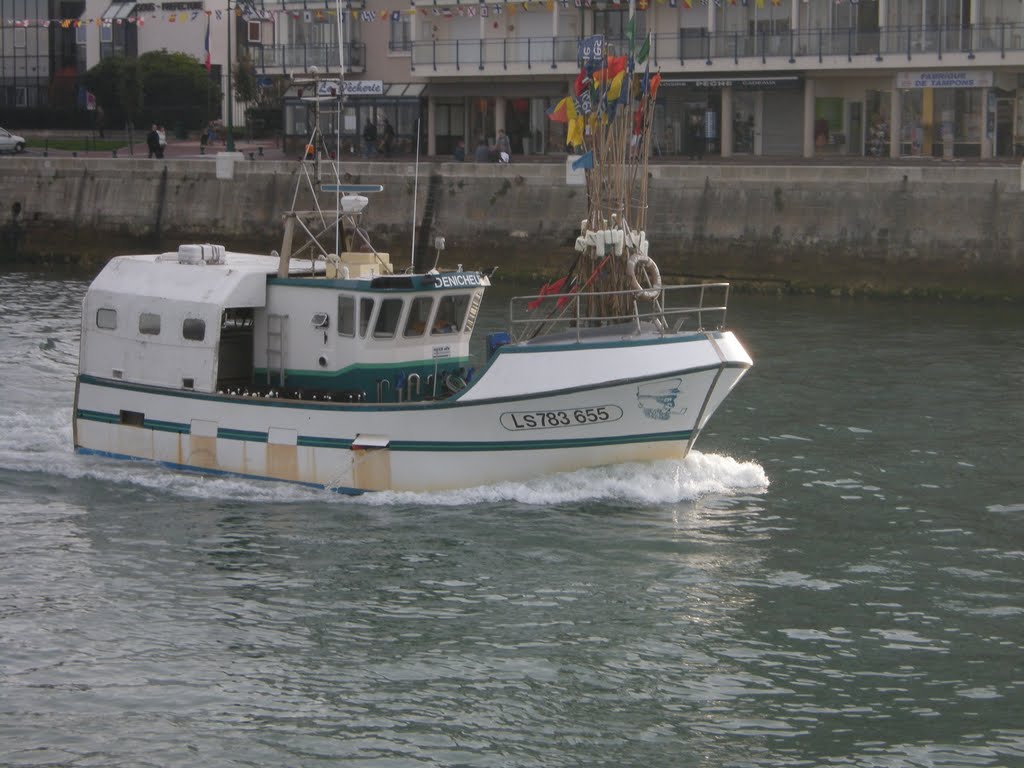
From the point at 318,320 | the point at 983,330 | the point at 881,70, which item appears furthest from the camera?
the point at 881,70

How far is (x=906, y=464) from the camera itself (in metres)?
21.7

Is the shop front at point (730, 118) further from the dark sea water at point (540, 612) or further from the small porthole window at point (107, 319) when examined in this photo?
the small porthole window at point (107, 319)

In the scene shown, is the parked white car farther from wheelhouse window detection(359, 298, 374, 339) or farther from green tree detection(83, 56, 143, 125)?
wheelhouse window detection(359, 298, 374, 339)

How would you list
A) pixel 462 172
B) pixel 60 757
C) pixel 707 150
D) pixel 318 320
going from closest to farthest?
pixel 60 757 < pixel 318 320 < pixel 462 172 < pixel 707 150

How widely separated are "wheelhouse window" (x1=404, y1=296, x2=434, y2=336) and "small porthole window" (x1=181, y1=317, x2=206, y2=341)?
8.24 ft

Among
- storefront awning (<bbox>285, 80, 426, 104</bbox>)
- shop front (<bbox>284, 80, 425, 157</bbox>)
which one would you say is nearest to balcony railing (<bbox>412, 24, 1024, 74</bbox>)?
storefront awning (<bbox>285, 80, 426, 104</bbox>)

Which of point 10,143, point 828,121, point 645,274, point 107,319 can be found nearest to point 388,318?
point 645,274

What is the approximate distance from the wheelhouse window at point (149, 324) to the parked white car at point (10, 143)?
136 feet

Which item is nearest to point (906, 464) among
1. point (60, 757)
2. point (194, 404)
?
point (194, 404)

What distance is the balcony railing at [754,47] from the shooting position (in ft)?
164

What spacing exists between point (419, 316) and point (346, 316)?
2.87 ft

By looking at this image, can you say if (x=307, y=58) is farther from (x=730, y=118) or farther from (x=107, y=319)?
(x=107, y=319)

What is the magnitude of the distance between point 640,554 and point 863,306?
22538 millimetres

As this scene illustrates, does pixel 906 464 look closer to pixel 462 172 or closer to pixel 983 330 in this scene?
pixel 983 330
